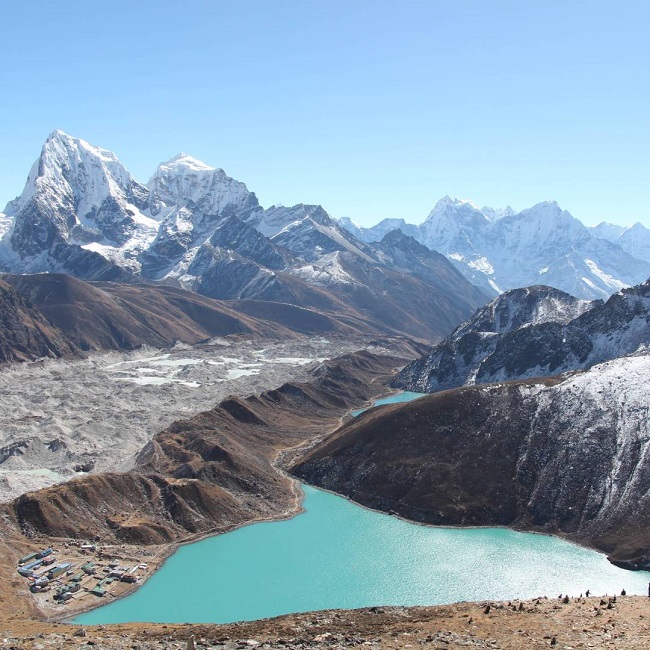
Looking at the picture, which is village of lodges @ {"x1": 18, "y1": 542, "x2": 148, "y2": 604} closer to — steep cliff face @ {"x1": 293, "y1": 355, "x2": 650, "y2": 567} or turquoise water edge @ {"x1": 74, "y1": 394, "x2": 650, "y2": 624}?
turquoise water edge @ {"x1": 74, "y1": 394, "x2": 650, "y2": 624}

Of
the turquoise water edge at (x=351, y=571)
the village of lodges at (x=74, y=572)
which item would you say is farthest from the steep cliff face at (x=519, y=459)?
the village of lodges at (x=74, y=572)

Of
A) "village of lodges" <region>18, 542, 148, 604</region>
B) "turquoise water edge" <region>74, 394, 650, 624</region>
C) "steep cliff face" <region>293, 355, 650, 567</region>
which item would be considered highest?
"steep cliff face" <region>293, 355, 650, 567</region>

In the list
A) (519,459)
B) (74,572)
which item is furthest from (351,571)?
(519,459)

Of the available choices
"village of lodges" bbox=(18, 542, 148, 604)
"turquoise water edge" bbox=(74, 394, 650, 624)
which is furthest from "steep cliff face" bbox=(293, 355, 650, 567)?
"village of lodges" bbox=(18, 542, 148, 604)

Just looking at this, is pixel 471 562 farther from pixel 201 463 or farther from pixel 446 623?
pixel 201 463

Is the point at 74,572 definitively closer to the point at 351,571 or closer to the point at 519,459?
the point at 351,571

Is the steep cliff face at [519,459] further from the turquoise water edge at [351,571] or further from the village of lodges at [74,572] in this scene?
the village of lodges at [74,572]
